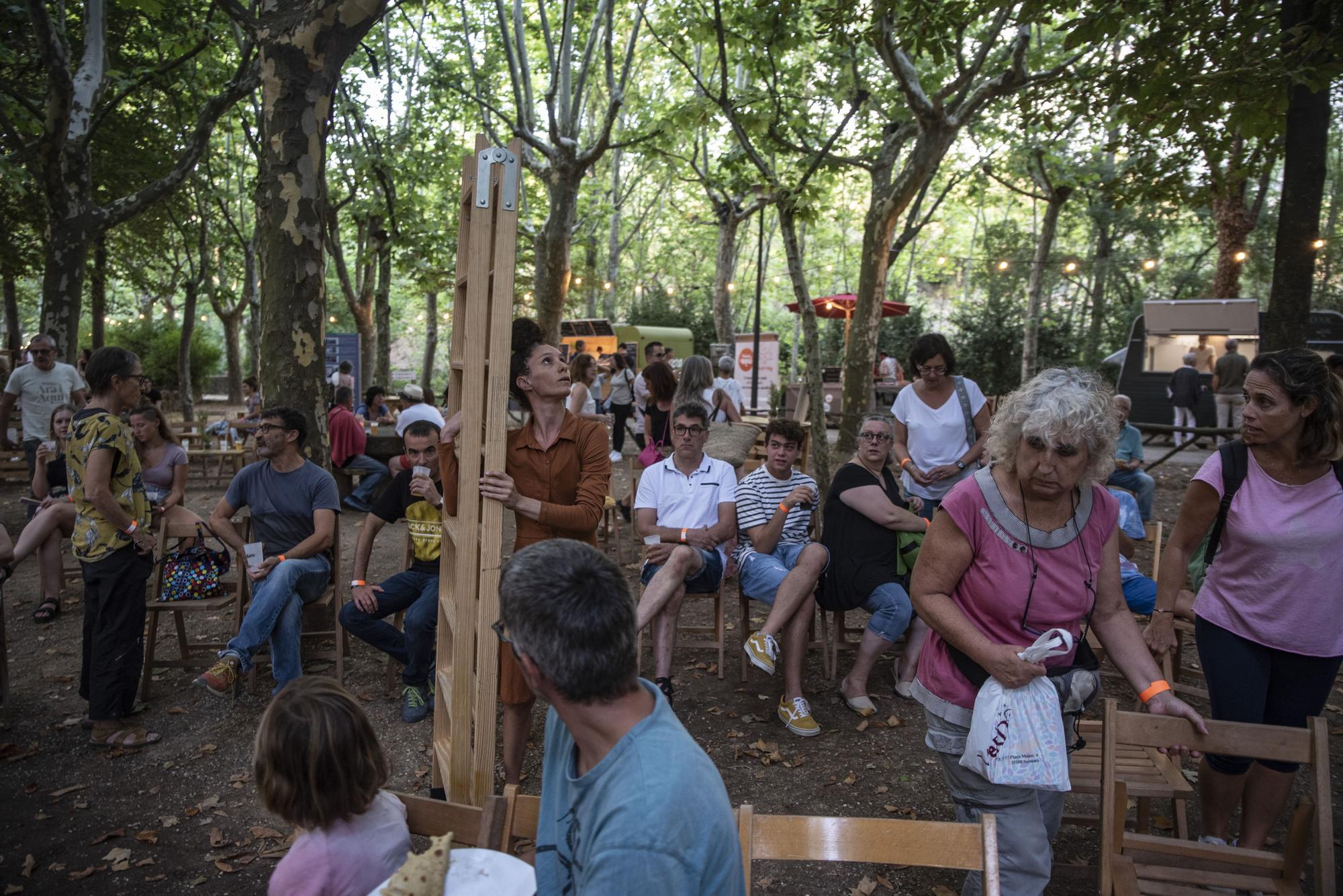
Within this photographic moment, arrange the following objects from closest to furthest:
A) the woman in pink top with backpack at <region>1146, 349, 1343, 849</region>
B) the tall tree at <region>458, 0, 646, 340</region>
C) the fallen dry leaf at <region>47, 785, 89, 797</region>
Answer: the woman in pink top with backpack at <region>1146, 349, 1343, 849</region>
the fallen dry leaf at <region>47, 785, 89, 797</region>
the tall tree at <region>458, 0, 646, 340</region>

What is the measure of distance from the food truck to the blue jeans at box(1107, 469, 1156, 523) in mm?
10923

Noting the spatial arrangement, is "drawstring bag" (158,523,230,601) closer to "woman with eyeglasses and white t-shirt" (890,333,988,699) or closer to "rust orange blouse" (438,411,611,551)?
"rust orange blouse" (438,411,611,551)

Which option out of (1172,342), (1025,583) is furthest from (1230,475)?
(1172,342)

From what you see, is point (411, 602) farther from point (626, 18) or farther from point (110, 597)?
point (626, 18)

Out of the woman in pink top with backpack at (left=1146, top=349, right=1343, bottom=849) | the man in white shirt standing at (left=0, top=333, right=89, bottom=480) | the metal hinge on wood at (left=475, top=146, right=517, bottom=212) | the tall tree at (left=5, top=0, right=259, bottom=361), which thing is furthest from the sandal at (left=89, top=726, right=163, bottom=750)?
the tall tree at (left=5, top=0, right=259, bottom=361)

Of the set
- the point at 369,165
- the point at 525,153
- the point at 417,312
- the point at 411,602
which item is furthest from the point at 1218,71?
the point at 417,312

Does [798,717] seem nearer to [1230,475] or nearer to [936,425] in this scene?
[936,425]

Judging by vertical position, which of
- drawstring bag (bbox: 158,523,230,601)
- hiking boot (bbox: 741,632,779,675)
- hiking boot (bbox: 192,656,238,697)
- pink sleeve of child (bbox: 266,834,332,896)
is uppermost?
pink sleeve of child (bbox: 266,834,332,896)

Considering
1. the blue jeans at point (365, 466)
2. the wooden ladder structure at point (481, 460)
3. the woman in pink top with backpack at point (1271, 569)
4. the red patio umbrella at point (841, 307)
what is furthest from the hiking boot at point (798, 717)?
the red patio umbrella at point (841, 307)

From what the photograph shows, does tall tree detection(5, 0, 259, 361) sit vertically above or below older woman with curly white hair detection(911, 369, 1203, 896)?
above

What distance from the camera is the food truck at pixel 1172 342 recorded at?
17469 millimetres

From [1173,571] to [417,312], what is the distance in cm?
6626

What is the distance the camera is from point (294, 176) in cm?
572

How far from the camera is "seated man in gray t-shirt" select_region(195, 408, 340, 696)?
15.6ft
